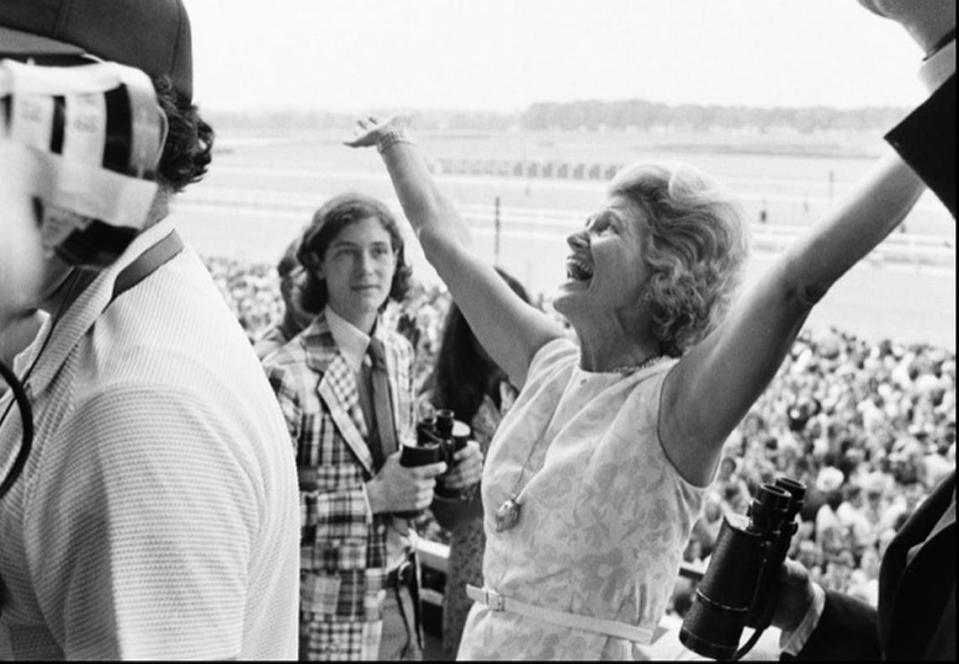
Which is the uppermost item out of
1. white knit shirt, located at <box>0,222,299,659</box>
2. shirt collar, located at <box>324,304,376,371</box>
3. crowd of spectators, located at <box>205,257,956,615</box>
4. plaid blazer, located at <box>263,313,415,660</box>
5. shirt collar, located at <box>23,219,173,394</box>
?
shirt collar, located at <box>23,219,173,394</box>

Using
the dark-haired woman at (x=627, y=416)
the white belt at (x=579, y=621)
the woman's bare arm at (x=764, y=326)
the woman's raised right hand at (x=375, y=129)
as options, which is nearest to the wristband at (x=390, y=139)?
the woman's raised right hand at (x=375, y=129)

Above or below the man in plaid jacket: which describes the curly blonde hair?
above

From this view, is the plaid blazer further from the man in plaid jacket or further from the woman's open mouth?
the woman's open mouth

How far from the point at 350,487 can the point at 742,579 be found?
99 cm

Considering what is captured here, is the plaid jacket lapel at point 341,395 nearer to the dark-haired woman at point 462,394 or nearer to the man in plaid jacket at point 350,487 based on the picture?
the man in plaid jacket at point 350,487

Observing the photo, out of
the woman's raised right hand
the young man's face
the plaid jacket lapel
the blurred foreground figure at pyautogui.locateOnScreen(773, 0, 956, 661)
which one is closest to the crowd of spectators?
the young man's face

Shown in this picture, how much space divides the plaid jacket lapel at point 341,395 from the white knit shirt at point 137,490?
3.76 ft

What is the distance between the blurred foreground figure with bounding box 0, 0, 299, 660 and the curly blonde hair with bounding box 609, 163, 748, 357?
63 cm

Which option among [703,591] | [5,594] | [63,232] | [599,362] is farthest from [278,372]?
[63,232]

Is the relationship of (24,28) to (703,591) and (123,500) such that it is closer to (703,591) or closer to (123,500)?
(123,500)

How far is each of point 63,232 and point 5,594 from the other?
31cm

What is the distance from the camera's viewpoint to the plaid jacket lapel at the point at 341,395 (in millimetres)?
1863

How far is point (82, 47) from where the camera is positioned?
0.67 m

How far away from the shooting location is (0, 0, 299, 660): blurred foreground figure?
0.49 metres
